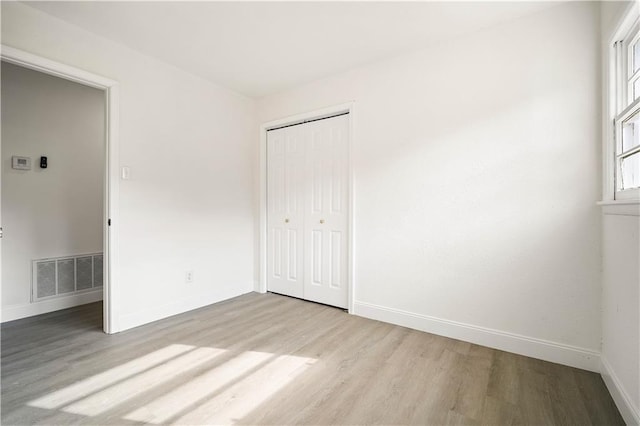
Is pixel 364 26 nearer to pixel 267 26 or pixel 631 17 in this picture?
pixel 267 26

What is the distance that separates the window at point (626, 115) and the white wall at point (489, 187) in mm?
179

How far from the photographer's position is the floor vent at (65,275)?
2.94 m

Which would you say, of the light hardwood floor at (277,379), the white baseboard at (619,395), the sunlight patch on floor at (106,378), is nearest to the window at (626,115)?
the white baseboard at (619,395)

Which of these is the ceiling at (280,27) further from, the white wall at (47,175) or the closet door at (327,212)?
the white wall at (47,175)

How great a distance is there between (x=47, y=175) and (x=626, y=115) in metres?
4.91

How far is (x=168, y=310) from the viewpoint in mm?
2873

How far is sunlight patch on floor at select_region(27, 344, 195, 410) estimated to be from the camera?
157 cm

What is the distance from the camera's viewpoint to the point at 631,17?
1.50m

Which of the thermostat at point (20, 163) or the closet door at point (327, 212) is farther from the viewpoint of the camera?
the closet door at point (327, 212)

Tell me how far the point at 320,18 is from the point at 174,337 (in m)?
2.84

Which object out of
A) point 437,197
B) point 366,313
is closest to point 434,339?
point 366,313

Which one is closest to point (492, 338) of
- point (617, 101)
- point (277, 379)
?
point (277, 379)

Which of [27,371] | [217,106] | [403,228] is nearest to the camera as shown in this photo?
[27,371]

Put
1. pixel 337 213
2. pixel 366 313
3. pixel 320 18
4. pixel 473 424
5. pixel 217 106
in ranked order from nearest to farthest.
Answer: pixel 473 424 < pixel 320 18 < pixel 366 313 < pixel 337 213 < pixel 217 106
